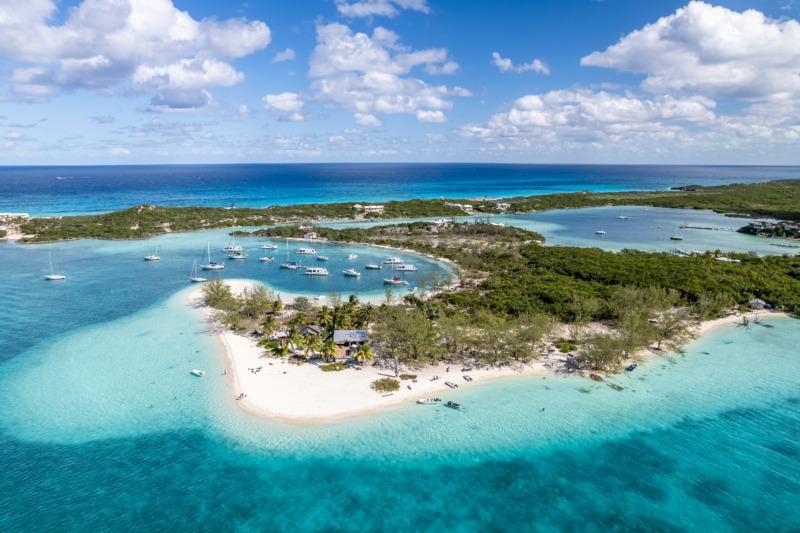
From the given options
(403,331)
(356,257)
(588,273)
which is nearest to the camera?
(403,331)

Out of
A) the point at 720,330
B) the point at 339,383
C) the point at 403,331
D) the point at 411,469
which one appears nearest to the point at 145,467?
the point at 339,383

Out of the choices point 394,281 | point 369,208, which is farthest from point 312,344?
point 369,208

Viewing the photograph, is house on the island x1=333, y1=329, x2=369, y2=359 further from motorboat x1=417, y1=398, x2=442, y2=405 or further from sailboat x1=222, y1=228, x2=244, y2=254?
sailboat x1=222, y1=228, x2=244, y2=254

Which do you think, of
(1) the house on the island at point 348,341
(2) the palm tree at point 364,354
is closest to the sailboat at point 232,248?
(1) the house on the island at point 348,341

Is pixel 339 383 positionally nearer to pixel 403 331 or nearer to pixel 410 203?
pixel 403 331

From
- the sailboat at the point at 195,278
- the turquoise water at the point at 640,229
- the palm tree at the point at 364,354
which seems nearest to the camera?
the palm tree at the point at 364,354

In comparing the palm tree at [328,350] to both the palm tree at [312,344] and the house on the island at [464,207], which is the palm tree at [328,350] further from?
the house on the island at [464,207]

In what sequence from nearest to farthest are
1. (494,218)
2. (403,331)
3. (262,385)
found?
(262,385), (403,331), (494,218)
